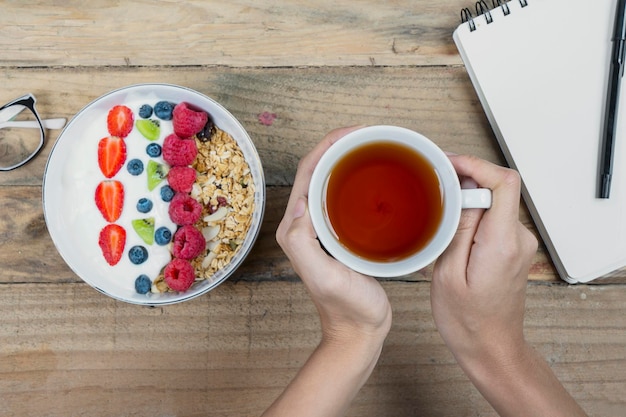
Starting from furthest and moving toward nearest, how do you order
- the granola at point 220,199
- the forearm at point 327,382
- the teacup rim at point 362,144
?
the granola at point 220,199
the forearm at point 327,382
the teacup rim at point 362,144

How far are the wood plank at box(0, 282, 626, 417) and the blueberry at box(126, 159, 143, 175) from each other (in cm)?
21

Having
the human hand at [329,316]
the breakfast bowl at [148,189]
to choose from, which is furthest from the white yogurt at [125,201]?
the human hand at [329,316]

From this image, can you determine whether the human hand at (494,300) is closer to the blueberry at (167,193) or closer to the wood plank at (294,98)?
the wood plank at (294,98)

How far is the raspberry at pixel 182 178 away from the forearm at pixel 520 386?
1.56 ft

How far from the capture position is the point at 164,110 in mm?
828

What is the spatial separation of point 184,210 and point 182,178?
0.16ft

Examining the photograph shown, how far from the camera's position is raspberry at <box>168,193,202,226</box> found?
80 cm

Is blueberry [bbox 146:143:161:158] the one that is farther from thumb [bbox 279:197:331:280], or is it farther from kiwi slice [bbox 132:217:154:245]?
thumb [bbox 279:197:331:280]

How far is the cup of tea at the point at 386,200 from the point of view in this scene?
0.62 metres

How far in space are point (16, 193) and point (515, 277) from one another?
0.77 metres

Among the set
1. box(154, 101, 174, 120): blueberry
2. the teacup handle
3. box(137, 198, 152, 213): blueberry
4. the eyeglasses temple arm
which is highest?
the teacup handle

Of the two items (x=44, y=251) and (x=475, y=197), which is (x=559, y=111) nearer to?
(x=475, y=197)

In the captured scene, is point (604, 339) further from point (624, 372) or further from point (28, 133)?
point (28, 133)

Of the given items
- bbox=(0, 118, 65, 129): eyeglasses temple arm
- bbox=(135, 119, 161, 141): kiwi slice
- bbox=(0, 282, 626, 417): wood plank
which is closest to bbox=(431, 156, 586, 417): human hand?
bbox=(0, 282, 626, 417): wood plank
